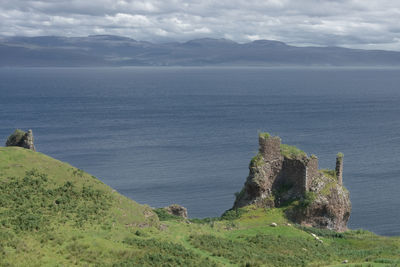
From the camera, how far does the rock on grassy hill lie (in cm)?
3106

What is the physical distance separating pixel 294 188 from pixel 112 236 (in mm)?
25647

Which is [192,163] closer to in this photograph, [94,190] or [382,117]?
[94,190]

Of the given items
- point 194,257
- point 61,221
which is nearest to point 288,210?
point 194,257

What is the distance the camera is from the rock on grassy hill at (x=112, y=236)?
31.1 meters

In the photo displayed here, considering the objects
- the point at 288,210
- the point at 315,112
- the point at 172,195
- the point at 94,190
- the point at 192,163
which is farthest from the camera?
the point at 315,112

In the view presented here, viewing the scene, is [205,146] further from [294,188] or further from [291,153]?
[294,188]

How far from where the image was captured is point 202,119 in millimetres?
171625

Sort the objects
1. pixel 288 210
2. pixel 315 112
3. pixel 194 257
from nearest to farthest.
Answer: pixel 194 257 < pixel 288 210 < pixel 315 112

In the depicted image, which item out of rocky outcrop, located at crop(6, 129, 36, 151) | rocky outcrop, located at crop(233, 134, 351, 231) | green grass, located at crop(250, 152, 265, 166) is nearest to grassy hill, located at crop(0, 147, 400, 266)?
rocky outcrop, located at crop(6, 129, 36, 151)

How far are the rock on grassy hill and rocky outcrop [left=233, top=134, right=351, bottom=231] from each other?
5090 millimetres

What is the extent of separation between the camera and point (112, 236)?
34812mm

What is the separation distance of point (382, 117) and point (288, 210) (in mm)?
137929

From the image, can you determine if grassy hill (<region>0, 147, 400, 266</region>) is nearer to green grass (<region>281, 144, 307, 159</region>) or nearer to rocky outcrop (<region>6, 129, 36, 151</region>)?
rocky outcrop (<region>6, 129, 36, 151</region>)

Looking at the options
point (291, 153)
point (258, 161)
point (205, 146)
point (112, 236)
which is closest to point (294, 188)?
point (291, 153)
